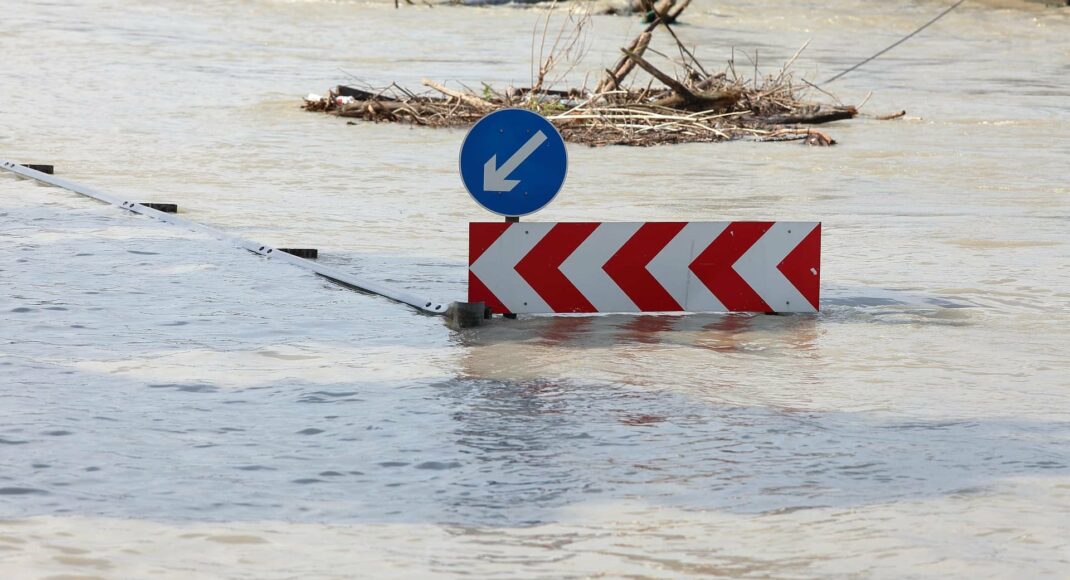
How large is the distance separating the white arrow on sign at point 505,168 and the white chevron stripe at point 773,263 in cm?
136

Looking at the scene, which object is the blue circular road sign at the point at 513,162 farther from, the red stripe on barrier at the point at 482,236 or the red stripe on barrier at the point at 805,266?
the red stripe on barrier at the point at 805,266

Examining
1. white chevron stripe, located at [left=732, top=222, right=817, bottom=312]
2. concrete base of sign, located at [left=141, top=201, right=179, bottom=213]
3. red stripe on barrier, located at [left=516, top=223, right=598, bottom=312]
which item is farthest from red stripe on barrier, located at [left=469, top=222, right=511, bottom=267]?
concrete base of sign, located at [left=141, top=201, right=179, bottom=213]

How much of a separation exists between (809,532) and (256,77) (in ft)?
76.9

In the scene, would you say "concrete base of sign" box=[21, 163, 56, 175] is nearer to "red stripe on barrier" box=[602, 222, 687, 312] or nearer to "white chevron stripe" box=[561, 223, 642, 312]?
"white chevron stripe" box=[561, 223, 642, 312]

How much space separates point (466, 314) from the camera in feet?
28.2

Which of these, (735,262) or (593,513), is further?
(735,262)

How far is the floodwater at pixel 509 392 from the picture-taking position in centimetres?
498

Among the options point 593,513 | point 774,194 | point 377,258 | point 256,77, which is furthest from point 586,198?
point 256,77

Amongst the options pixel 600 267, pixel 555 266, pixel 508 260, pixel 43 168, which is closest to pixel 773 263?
pixel 600 267

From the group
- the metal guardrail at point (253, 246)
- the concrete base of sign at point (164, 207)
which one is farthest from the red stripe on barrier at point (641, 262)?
the concrete base of sign at point (164, 207)

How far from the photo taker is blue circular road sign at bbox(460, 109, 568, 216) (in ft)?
27.9

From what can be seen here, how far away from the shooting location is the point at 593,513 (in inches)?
207

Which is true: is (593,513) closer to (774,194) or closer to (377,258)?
(377,258)

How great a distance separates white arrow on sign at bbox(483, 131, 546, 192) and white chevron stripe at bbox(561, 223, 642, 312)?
598 mm
